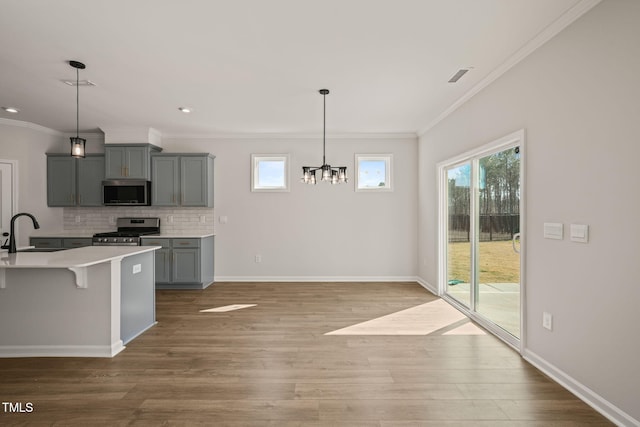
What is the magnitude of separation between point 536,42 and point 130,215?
6.29m

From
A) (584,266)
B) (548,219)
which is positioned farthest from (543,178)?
(584,266)

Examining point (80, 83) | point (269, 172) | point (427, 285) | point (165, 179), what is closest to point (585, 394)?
point (427, 285)

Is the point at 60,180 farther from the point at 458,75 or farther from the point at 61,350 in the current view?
the point at 458,75

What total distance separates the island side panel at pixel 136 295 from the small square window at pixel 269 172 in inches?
102

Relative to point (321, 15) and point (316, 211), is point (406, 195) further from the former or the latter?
point (321, 15)

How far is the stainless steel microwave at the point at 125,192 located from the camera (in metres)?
5.53

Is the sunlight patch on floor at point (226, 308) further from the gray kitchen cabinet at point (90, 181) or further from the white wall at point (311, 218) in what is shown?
the gray kitchen cabinet at point (90, 181)

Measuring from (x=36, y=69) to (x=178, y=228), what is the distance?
3.18 meters

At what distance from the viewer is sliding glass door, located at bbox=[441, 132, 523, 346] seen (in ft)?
10.6

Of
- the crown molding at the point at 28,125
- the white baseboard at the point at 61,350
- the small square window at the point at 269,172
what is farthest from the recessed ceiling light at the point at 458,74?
the crown molding at the point at 28,125

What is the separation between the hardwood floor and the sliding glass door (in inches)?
17.5

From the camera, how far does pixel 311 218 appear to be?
5996 mm

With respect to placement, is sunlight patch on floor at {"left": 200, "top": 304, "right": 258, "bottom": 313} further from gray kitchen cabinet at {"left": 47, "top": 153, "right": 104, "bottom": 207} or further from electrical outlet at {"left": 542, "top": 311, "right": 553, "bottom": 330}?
electrical outlet at {"left": 542, "top": 311, "right": 553, "bottom": 330}

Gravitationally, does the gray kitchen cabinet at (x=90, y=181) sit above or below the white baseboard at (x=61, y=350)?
above
